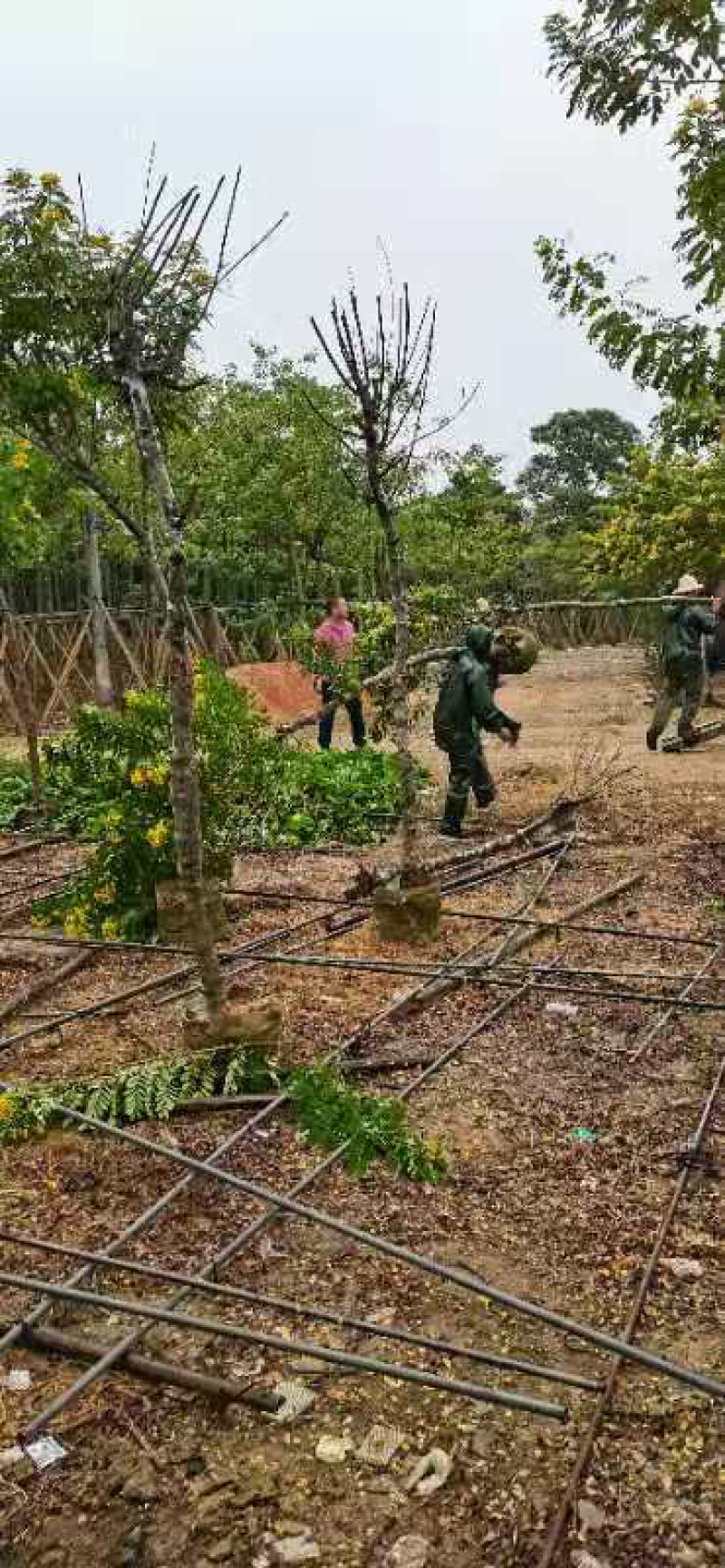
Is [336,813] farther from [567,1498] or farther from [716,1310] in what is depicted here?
[567,1498]

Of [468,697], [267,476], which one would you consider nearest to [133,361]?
[468,697]

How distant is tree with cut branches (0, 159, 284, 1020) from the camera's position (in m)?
3.93

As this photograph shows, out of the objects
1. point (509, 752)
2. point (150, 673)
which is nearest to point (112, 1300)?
point (509, 752)

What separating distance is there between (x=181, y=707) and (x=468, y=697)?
436cm

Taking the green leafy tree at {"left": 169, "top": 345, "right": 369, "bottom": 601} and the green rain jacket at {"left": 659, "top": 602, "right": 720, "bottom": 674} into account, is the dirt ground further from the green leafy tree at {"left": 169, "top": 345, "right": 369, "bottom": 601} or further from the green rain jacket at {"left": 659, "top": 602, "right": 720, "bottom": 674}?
the green leafy tree at {"left": 169, "top": 345, "right": 369, "bottom": 601}

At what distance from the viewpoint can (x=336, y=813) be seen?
906 centimetres

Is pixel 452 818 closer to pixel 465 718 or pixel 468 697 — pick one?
pixel 465 718

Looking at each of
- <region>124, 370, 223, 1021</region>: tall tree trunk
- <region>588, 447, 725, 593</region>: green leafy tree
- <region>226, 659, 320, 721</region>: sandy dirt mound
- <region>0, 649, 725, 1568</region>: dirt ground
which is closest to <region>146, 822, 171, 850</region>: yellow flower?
<region>0, 649, 725, 1568</region>: dirt ground

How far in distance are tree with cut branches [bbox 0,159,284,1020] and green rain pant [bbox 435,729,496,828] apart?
393cm

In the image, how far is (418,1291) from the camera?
3.17 m

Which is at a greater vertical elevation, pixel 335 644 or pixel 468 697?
pixel 335 644

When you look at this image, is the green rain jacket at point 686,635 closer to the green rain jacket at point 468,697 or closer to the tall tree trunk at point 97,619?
the green rain jacket at point 468,697

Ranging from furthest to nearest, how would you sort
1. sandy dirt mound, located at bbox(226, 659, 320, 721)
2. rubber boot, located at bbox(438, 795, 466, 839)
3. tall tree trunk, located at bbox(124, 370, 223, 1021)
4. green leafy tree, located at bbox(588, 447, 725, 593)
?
sandy dirt mound, located at bbox(226, 659, 320, 721) → green leafy tree, located at bbox(588, 447, 725, 593) → rubber boot, located at bbox(438, 795, 466, 839) → tall tree trunk, located at bbox(124, 370, 223, 1021)

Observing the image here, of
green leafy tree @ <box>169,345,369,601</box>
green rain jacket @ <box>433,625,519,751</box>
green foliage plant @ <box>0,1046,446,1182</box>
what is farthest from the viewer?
green leafy tree @ <box>169,345,369,601</box>
